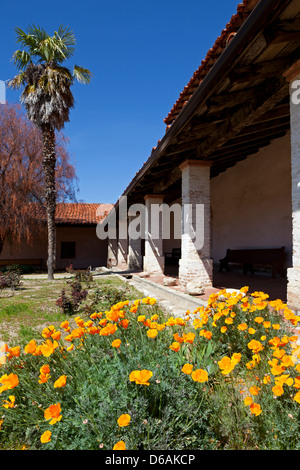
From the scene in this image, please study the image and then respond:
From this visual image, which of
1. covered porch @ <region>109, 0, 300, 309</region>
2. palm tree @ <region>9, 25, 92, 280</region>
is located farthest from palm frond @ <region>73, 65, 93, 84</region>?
covered porch @ <region>109, 0, 300, 309</region>

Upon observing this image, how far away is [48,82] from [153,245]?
23.8 feet

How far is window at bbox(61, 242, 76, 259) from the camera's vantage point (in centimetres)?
1820

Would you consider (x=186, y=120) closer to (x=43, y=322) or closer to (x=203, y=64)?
(x=203, y=64)

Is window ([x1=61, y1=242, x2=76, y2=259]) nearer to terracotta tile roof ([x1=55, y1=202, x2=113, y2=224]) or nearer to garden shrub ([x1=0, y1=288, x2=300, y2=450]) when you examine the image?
terracotta tile roof ([x1=55, y1=202, x2=113, y2=224])

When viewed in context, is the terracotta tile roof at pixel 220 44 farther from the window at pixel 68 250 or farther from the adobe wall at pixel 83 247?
the window at pixel 68 250

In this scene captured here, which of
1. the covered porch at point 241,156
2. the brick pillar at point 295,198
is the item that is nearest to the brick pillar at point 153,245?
the covered porch at point 241,156

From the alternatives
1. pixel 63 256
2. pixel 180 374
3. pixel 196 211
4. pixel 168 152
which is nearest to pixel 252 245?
pixel 196 211

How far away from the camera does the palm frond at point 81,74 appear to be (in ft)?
36.4

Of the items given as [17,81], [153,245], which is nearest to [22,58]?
[17,81]

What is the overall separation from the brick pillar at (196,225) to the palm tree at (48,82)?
22.2ft

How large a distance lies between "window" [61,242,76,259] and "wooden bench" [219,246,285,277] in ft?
37.0

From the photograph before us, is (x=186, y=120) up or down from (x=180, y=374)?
up
